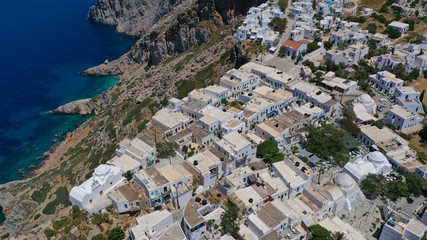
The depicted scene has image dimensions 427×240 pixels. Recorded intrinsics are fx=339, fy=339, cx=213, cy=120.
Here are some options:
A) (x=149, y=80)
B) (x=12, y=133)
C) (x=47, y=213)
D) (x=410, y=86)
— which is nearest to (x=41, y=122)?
(x=12, y=133)

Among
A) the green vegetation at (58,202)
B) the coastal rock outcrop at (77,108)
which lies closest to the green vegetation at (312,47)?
the green vegetation at (58,202)

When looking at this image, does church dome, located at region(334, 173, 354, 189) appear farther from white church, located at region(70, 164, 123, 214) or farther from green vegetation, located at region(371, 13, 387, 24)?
green vegetation, located at region(371, 13, 387, 24)

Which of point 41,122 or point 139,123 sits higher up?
point 139,123

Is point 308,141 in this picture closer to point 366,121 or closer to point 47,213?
point 366,121

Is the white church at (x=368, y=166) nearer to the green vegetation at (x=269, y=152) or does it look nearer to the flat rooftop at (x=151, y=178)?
the green vegetation at (x=269, y=152)

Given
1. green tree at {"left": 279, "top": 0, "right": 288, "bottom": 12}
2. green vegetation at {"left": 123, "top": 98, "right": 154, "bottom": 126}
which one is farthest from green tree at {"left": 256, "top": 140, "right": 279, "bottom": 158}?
green tree at {"left": 279, "top": 0, "right": 288, "bottom": 12}
